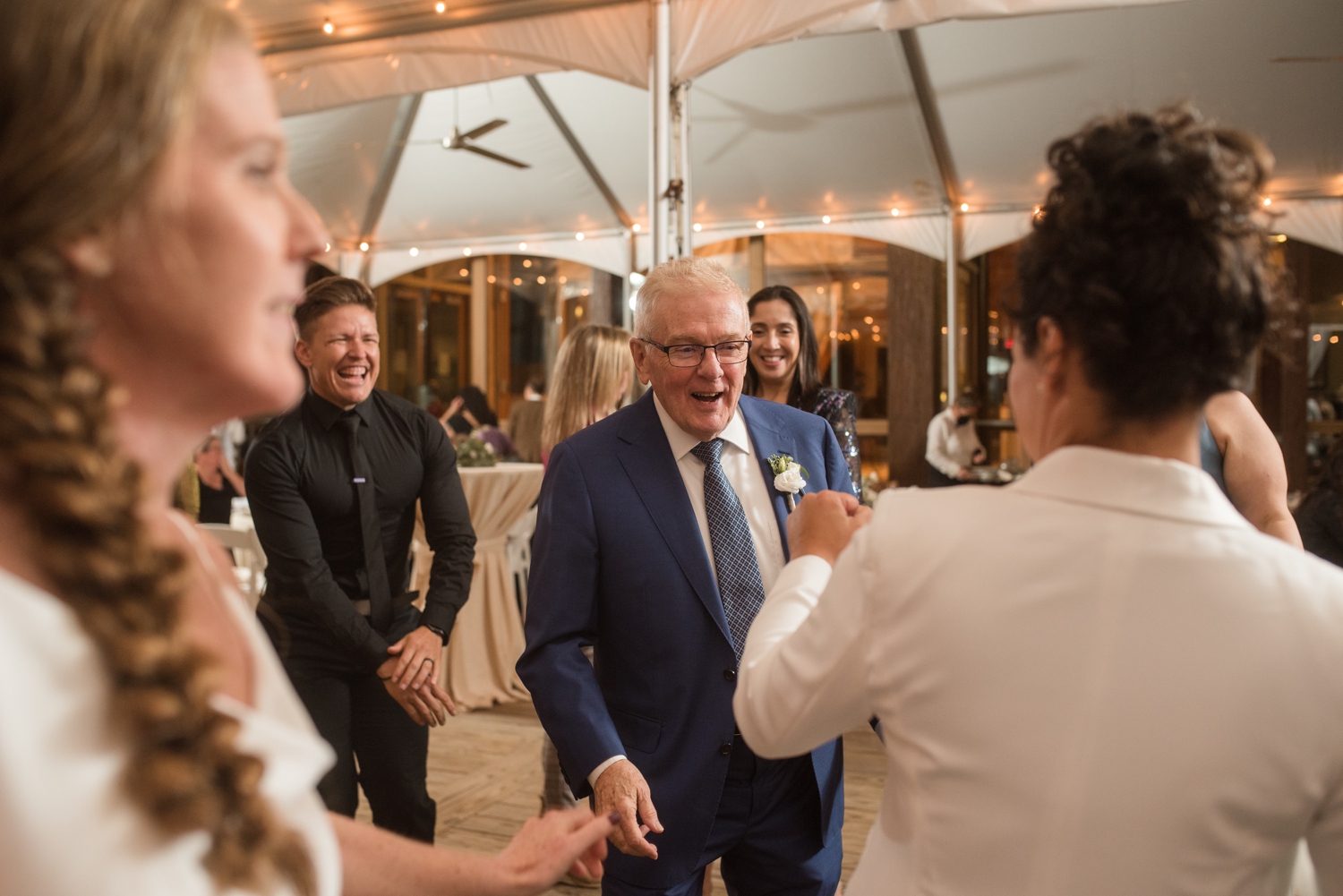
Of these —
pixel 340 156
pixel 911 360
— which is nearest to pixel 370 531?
pixel 340 156

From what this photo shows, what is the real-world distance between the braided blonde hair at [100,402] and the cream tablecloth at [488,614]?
4679 millimetres

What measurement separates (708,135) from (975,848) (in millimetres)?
8328

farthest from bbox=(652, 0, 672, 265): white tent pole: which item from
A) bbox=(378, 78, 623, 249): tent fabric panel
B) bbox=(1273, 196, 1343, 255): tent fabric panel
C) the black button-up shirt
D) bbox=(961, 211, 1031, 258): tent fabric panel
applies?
bbox=(1273, 196, 1343, 255): tent fabric panel

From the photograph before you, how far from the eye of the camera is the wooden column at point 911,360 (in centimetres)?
1012

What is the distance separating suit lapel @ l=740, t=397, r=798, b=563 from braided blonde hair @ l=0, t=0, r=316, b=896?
53.1 inches

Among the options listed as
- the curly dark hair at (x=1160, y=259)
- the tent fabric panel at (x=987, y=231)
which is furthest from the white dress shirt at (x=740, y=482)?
the tent fabric panel at (x=987, y=231)

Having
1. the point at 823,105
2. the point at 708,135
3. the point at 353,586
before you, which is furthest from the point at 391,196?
the point at 353,586

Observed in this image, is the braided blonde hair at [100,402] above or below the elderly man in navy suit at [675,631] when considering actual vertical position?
above

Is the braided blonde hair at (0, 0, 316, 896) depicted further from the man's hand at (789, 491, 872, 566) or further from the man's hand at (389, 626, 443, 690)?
the man's hand at (389, 626, 443, 690)

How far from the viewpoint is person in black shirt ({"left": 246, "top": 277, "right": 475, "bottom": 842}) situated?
8.14 feet

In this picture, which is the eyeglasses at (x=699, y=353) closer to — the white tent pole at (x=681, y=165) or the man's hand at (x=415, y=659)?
the man's hand at (x=415, y=659)

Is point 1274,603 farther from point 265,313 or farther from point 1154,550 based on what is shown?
point 265,313

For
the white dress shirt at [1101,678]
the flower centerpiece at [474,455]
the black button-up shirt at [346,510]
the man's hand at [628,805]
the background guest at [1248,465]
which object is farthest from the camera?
the flower centerpiece at [474,455]

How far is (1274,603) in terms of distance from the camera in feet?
2.97
